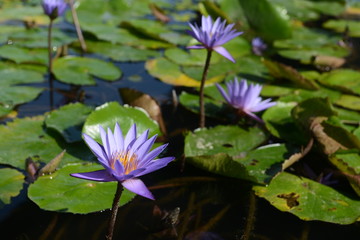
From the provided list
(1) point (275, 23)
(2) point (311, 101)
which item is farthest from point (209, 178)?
(1) point (275, 23)

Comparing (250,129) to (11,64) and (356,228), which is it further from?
(11,64)

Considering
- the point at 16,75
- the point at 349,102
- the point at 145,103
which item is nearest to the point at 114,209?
the point at 145,103

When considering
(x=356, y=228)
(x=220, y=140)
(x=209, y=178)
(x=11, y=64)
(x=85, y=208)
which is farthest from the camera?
(x=11, y=64)

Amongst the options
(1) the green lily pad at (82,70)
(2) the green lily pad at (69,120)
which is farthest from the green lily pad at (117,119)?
(1) the green lily pad at (82,70)

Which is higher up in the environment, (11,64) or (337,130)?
(337,130)

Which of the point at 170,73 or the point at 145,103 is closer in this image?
the point at 145,103

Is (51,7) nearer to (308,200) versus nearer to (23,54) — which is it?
(23,54)

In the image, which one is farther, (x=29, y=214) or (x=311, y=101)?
(x=311, y=101)
